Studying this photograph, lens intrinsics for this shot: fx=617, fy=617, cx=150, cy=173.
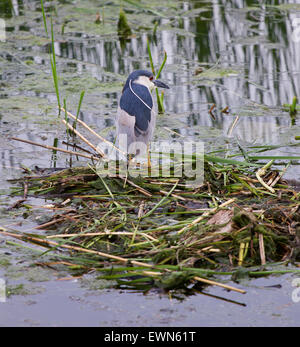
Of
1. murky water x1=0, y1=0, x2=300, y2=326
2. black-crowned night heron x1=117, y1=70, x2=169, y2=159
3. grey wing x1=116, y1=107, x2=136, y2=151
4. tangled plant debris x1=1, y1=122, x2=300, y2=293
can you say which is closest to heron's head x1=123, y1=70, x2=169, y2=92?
black-crowned night heron x1=117, y1=70, x2=169, y2=159

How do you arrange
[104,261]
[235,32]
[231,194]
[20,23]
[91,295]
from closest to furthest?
1. [91,295]
2. [104,261]
3. [231,194]
4. [235,32]
5. [20,23]

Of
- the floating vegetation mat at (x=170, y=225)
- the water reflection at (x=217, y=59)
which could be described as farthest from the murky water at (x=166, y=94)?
the floating vegetation mat at (x=170, y=225)

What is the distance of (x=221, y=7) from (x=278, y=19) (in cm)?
125

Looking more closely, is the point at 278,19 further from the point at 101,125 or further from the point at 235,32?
the point at 101,125

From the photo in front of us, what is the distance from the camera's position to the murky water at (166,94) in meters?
3.44

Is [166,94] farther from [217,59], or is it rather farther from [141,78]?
[141,78]

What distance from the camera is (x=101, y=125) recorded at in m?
6.60

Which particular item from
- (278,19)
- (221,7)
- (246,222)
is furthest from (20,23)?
(246,222)

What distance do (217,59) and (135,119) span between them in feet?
11.0

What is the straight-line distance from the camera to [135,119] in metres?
5.27

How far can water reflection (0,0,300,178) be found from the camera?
6793 millimetres

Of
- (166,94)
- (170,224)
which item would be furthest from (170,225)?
(166,94)

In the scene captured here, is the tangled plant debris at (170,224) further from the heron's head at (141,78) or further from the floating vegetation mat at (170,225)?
the heron's head at (141,78)

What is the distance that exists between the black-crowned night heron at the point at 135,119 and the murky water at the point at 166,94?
766mm
